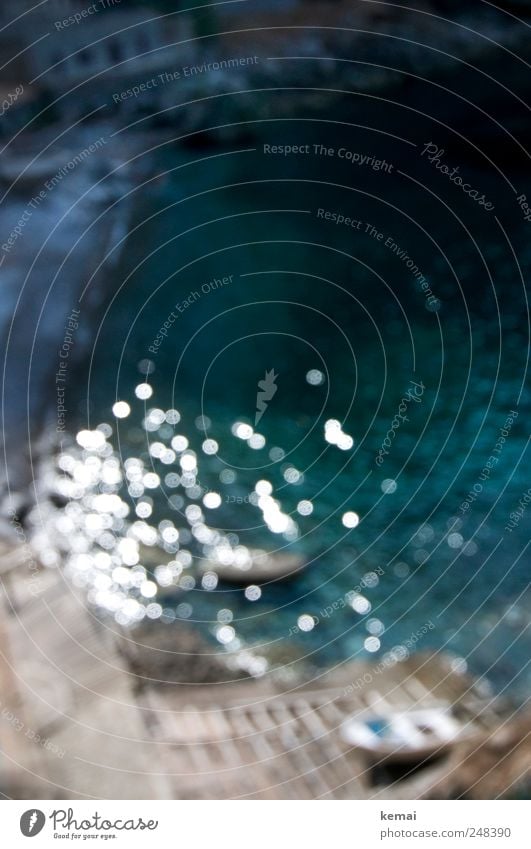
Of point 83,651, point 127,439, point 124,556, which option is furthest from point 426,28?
point 83,651

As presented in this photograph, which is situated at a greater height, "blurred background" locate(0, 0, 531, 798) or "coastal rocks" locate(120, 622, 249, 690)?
"blurred background" locate(0, 0, 531, 798)
